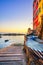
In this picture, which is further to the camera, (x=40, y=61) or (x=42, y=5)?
(x=42, y=5)

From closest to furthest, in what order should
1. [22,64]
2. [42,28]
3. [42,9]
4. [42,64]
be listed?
[42,64]
[22,64]
[42,28]
[42,9]

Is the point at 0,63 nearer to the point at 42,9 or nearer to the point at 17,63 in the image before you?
the point at 17,63

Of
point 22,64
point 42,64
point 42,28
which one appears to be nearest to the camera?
point 42,64

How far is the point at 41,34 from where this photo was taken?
49.3 feet

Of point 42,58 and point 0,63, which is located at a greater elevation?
point 42,58

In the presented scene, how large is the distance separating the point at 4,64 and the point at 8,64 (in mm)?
295

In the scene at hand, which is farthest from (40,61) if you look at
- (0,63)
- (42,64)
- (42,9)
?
(42,9)

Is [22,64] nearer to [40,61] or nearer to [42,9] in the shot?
[40,61]

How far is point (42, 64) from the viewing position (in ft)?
17.2

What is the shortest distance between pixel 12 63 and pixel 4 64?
686 millimetres

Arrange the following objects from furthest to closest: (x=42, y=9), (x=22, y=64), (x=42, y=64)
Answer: (x=42, y=9) < (x=22, y=64) < (x=42, y=64)

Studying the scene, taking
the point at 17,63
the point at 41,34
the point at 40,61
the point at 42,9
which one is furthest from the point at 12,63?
the point at 42,9

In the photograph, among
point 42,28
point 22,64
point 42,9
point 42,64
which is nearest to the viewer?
point 42,64

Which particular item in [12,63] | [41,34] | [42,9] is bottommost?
[12,63]
